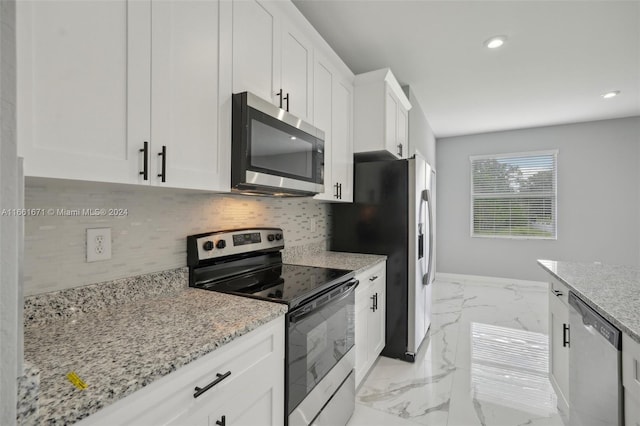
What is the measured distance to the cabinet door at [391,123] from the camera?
103 inches

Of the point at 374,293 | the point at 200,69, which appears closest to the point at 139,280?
the point at 200,69

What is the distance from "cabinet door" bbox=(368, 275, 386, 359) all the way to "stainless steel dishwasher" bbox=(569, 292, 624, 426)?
→ 1.14 metres

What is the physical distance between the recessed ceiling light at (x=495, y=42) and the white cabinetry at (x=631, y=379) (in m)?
2.37

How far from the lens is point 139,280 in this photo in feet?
4.19

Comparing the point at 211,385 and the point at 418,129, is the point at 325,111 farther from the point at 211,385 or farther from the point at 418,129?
the point at 418,129

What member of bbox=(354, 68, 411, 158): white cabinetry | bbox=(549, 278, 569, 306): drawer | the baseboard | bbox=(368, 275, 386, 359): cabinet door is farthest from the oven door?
the baseboard

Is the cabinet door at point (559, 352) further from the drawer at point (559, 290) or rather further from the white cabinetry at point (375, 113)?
the white cabinetry at point (375, 113)

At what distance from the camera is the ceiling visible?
2166 mm

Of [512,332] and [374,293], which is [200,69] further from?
[512,332]

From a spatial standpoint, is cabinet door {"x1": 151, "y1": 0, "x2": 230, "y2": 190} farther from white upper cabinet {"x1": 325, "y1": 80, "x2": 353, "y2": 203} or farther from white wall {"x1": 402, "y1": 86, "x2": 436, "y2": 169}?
white wall {"x1": 402, "y1": 86, "x2": 436, "y2": 169}

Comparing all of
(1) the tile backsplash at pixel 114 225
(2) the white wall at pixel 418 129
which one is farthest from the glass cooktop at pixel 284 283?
(2) the white wall at pixel 418 129

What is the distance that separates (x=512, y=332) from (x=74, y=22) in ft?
12.9

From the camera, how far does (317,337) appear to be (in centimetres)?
145

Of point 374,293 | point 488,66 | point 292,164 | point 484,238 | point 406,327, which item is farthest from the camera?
point 484,238
